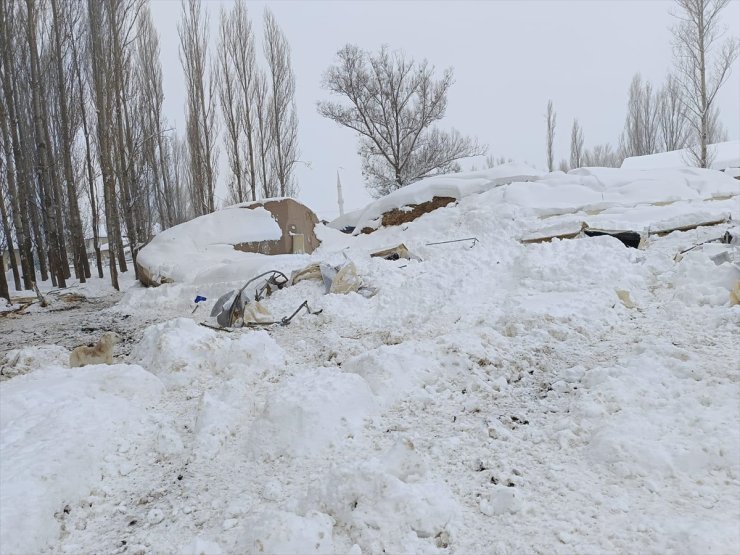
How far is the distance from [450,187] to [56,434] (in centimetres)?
805

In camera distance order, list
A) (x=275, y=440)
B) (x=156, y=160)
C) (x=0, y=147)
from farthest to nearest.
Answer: (x=156, y=160)
(x=0, y=147)
(x=275, y=440)

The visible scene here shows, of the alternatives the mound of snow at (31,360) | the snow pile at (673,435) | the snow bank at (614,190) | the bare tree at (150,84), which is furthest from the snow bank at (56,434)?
the bare tree at (150,84)

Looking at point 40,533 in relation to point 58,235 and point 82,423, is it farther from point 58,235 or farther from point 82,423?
point 58,235

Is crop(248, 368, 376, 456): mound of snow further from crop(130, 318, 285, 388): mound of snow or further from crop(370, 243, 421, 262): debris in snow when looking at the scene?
crop(370, 243, 421, 262): debris in snow

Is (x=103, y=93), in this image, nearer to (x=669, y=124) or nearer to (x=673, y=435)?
(x=673, y=435)

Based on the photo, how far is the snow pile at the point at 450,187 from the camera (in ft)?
29.3

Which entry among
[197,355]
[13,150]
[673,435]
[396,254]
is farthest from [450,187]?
[13,150]

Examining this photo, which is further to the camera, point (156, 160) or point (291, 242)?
point (156, 160)

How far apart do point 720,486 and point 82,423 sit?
2568 millimetres

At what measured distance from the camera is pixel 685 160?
52.5 ft

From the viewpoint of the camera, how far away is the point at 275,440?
6.51ft

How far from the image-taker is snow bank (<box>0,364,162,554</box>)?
1551 mm

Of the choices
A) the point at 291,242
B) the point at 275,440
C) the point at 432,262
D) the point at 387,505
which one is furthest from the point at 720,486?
the point at 291,242

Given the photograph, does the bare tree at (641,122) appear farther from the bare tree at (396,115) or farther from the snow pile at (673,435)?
the snow pile at (673,435)
